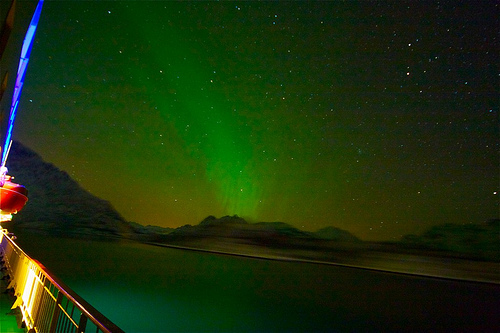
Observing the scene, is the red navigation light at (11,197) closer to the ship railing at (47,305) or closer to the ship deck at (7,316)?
the ship deck at (7,316)

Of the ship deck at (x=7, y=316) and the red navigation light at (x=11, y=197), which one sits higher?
the red navigation light at (x=11, y=197)

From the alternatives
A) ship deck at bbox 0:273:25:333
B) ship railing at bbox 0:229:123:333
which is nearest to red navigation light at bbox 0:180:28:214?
ship deck at bbox 0:273:25:333

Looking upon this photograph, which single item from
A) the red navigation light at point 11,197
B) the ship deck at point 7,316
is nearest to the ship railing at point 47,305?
the ship deck at point 7,316

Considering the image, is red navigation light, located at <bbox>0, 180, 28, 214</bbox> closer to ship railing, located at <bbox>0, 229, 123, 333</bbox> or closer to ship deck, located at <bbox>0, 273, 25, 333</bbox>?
ship deck, located at <bbox>0, 273, 25, 333</bbox>

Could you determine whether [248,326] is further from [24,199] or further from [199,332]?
[24,199]

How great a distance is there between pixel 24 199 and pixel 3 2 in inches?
269

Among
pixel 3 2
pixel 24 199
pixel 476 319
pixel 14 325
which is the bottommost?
pixel 476 319

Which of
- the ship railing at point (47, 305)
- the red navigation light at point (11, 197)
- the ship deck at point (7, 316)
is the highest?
the red navigation light at point (11, 197)

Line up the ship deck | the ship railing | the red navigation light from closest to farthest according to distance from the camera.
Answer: the ship railing
the ship deck
the red navigation light

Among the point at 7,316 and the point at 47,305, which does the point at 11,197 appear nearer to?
the point at 7,316

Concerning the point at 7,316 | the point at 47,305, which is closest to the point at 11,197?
the point at 7,316

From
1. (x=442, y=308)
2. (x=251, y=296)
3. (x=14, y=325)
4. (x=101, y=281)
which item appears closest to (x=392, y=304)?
(x=442, y=308)

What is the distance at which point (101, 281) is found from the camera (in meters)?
26.2

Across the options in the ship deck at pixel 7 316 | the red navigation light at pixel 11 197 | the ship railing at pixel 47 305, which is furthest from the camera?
the red navigation light at pixel 11 197
